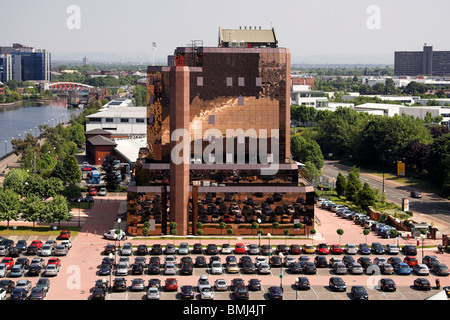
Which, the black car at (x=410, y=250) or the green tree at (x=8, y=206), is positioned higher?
the green tree at (x=8, y=206)

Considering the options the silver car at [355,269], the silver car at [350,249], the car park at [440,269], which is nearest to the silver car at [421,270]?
the car park at [440,269]

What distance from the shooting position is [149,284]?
145 feet

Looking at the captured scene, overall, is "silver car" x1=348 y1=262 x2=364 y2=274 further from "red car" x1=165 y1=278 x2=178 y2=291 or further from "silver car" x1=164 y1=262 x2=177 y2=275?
"red car" x1=165 y1=278 x2=178 y2=291

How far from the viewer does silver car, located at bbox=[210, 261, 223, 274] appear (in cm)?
4900

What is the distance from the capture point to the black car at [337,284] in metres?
45.1

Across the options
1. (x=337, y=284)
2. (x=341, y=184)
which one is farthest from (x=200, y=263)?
(x=341, y=184)

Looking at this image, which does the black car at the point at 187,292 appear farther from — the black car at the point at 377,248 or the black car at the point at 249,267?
the black car at the point at 377,248

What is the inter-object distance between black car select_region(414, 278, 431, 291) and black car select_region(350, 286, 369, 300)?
4553 mm

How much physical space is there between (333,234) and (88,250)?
2286 cm

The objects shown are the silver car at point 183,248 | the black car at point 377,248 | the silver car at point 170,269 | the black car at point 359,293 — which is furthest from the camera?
the black car at point 377,248

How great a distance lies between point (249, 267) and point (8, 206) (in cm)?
2588

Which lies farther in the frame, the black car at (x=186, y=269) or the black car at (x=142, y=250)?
the black car at (x=142, y=250)

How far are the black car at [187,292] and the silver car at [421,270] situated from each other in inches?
682

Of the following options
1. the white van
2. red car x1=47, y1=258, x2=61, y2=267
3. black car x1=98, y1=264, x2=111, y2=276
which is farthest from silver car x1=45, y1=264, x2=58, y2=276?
the white van
